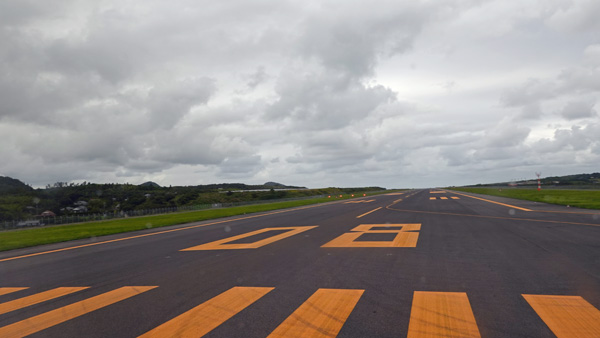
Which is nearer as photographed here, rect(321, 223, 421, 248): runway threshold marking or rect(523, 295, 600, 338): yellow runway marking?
rect(523, 295, 600, 338): yellow runway marking

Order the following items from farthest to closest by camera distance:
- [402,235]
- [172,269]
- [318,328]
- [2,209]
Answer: [2,209]
[402,235]
[172,269]
[318,328]

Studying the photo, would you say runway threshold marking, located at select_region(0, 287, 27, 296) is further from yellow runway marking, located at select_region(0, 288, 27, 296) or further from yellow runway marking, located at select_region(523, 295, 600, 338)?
yellow runway marking, located at select_region(523, 295, 600, 338)

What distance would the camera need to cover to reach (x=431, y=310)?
5.11m

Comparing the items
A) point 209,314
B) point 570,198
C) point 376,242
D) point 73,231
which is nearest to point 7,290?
point 209,314

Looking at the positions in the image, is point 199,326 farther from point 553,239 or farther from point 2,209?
point 2,209

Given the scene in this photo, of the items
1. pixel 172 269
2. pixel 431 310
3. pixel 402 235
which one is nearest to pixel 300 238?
pixel 402 235

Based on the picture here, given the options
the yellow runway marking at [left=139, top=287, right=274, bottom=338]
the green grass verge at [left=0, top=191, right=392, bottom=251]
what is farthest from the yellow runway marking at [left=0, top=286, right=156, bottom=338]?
the green grass verge at [left=0, top=191, right=392, bottom=251]

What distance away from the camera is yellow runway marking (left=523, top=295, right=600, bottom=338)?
13.9 feet

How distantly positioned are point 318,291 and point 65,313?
396 cm

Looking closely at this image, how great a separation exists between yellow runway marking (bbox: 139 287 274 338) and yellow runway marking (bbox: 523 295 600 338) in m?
4.06

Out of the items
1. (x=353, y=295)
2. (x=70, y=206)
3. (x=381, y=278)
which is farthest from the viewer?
(x=70, y=206)

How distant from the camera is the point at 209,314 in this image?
17.3ft

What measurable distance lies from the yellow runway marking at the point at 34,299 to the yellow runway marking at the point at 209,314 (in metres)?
3.09

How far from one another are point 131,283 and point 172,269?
4.21 feet
